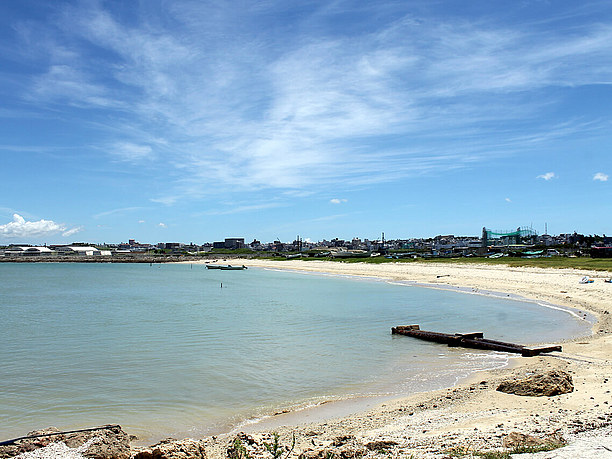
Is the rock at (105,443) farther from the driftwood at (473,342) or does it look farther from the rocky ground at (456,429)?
the driftwood at (473,342)

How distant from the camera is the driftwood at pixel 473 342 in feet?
45.0

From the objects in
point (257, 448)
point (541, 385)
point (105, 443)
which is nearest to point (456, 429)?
point (541, 385)

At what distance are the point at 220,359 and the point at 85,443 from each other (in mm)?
7776

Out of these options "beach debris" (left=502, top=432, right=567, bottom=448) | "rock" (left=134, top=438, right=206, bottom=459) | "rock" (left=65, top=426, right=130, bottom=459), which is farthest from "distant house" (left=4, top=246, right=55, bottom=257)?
"beach debris" (left=502, top=432, right=567, bottom=448)

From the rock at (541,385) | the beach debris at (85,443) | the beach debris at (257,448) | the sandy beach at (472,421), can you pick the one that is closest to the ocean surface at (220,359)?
the beach debris at (85,443)

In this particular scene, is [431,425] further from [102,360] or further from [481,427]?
[102,360]

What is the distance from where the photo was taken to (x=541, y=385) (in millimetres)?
9375

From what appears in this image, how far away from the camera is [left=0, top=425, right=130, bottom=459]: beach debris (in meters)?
7.23

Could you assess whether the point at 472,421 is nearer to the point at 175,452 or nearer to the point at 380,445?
the point at 380,445

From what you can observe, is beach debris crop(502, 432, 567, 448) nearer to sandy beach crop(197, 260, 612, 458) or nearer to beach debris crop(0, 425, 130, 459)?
sandy beach crop(197, 260, 612, 458)

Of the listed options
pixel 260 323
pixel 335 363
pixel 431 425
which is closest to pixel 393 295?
pixel 260 323

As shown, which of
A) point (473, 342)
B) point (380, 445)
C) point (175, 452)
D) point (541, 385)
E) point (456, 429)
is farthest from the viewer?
point (473, 342)

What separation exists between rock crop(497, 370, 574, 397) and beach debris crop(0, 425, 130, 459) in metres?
7.49

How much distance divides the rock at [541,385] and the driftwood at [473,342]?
3.74 meters
